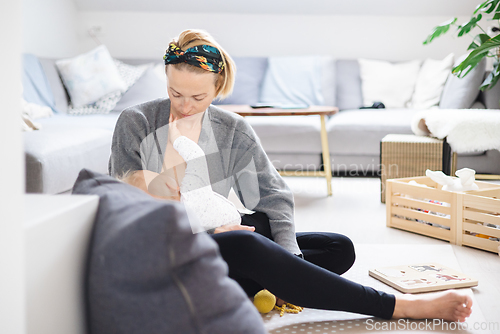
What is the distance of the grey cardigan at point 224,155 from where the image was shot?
1.25m

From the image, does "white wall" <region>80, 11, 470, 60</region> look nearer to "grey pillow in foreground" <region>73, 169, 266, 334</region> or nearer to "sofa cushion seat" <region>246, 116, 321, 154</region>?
"sofa cushion seat" <region>246, 116, 321, 154</region>

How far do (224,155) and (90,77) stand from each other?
2.60m

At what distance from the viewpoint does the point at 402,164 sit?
253cm

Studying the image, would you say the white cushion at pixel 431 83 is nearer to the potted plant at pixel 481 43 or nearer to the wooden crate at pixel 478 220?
the potted plant at pixel 481 43

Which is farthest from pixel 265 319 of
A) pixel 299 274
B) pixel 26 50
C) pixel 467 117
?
pixel 26 50

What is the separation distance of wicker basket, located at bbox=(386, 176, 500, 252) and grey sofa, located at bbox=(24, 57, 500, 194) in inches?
39.1

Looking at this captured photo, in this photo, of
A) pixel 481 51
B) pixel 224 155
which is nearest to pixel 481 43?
pixel 481 51

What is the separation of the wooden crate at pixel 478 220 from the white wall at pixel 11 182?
168 cm

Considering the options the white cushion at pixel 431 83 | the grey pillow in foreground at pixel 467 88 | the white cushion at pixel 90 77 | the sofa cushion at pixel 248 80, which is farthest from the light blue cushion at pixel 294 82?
the white cushion at pixel 90 77

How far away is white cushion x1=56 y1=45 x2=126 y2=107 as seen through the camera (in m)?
3.55

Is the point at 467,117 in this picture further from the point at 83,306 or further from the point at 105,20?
the point at 105,20

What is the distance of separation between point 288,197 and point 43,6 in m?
3.57

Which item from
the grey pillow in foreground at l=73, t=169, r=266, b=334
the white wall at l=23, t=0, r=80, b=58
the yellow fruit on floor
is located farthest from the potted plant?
the white wall at l=23, t=0, r=80, b=58

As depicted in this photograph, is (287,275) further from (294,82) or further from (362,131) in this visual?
(294,82)
